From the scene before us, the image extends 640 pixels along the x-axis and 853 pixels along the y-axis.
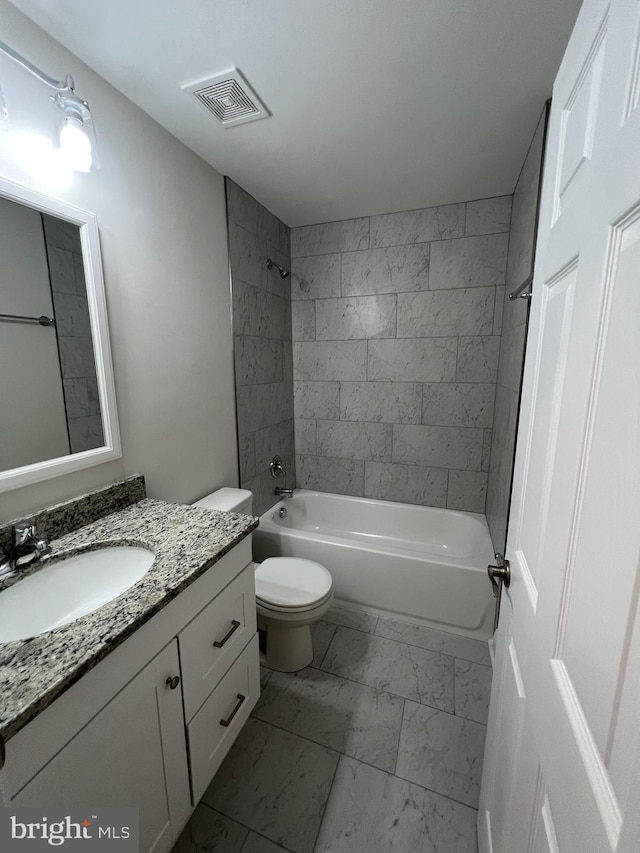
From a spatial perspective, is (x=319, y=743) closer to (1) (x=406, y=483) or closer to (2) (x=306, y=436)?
(1) (x=406, y=483)

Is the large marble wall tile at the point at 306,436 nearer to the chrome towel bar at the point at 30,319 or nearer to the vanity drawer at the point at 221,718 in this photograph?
the vanity drawer at the point at 221,718

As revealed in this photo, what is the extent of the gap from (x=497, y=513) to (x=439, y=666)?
0.87 metres

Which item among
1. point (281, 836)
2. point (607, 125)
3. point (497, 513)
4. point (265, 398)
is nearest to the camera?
point (607, 125)

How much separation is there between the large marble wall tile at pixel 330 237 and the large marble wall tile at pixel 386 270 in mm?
80

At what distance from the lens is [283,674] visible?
5.79 ft

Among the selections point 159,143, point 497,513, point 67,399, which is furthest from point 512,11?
point 497,513

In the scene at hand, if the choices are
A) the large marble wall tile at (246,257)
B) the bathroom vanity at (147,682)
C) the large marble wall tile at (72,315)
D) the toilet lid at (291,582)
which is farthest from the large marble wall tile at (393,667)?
the large marble wall tile at (246,257)

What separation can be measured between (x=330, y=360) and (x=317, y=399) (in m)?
0.33

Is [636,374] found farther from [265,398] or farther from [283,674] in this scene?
[265,398]

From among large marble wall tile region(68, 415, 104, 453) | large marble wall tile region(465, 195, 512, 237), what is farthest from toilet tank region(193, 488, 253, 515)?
large marble wall tile region(465, 195, 512, 237)

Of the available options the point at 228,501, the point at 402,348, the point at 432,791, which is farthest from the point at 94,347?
the point at 432,791

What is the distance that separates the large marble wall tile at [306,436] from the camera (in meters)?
2.90

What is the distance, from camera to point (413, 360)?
253 centimetres

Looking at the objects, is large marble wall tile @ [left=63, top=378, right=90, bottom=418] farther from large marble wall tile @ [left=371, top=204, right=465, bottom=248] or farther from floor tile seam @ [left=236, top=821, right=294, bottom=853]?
large marble wall tile @ [left=371, top=204, right=465, bottom=248]
